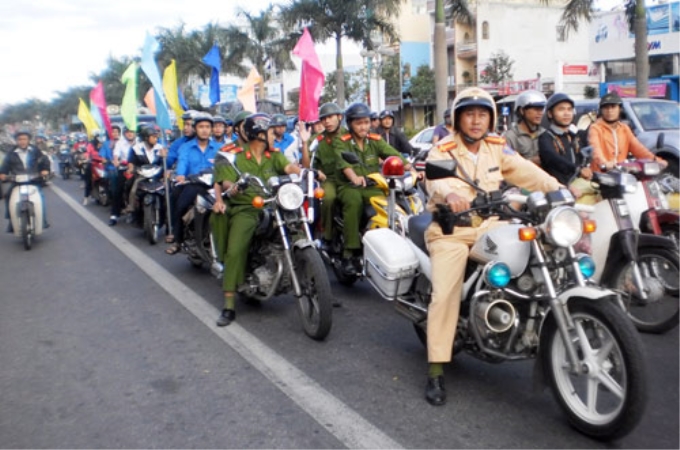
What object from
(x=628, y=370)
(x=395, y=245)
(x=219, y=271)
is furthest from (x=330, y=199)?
(x=628, y=370)

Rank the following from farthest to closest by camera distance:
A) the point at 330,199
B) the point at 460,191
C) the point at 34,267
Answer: the point at 34,267, the point at 330,199, the point at 460,191

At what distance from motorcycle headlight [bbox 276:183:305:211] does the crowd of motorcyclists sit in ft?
1.35

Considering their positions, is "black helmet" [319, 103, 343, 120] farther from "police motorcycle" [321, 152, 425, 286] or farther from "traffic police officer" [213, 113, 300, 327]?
"traffic police officer" [213, 113, 300, 327]

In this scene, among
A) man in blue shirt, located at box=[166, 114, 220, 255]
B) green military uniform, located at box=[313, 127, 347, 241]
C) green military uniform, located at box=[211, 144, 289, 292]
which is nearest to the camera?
green military uniform, located at box=[211, 144, 289, 292]

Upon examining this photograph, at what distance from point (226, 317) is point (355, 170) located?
83.3 inches

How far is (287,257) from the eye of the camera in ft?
18.6

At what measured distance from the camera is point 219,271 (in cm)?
665

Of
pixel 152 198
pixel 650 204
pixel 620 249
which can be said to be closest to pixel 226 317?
pixel 620 249

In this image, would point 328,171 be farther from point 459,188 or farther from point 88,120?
point 88,120

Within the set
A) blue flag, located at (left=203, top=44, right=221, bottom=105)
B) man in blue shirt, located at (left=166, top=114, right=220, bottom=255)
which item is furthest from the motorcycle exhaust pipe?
blue flag, located at (left=203, top=44, right=221, bottom=105)

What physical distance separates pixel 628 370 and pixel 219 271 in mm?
4241

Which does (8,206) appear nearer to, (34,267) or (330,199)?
(34,267)

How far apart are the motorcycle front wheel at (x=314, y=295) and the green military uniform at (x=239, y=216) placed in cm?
59

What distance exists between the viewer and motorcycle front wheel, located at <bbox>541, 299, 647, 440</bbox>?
10.5ft
